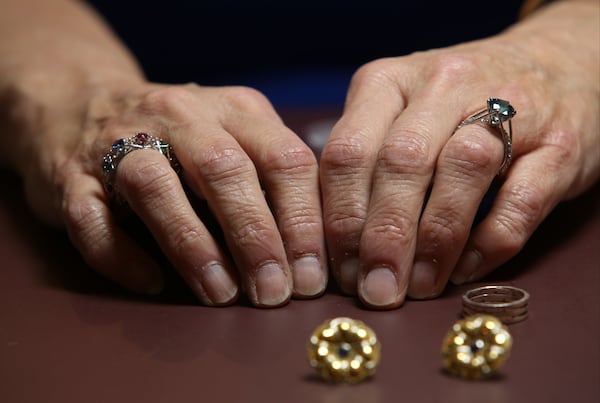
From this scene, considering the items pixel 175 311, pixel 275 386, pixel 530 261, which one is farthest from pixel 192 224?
pixel 530 261

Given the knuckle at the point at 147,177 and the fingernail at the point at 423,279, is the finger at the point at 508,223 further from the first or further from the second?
the knuckle at the point at 147,177

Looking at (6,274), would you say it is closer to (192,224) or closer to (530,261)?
(192,224)

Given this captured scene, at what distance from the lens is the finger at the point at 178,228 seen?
3.36 feet

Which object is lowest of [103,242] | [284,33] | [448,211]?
[284,33]

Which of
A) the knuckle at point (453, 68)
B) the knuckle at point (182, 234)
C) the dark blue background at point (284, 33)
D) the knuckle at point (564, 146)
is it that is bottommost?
the dark blue background at point (284, 33)

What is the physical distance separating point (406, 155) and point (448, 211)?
0.25 ft

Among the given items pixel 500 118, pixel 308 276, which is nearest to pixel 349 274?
pixel 308 276

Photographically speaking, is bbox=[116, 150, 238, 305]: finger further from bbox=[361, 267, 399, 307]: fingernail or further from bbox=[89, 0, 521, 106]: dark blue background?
bbox=[89, 0, 521, 106]: dark blue background

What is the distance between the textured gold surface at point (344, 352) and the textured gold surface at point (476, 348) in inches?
2.6

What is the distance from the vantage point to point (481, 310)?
936mm

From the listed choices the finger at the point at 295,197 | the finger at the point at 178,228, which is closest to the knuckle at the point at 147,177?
the finger at the point at 178,228

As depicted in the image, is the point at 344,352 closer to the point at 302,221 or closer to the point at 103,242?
the point at 302,221

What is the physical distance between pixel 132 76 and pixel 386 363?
876 millimetres

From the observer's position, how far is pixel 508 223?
3.43ft
